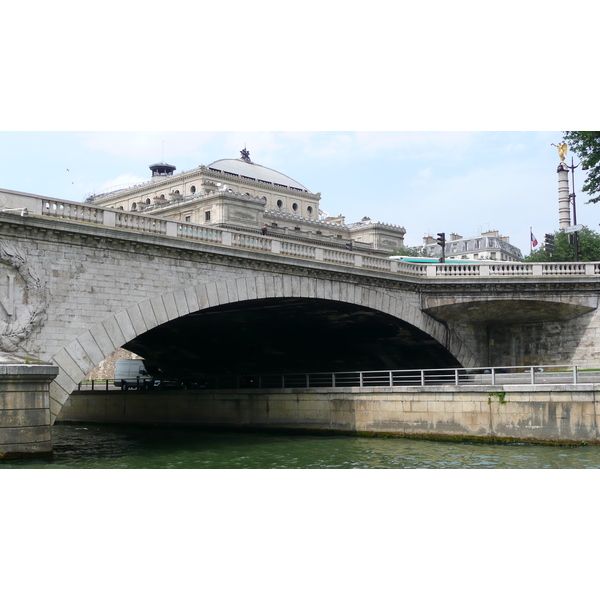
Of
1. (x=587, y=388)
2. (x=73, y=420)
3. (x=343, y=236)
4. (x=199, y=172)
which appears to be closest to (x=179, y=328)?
(x=73, y=420)

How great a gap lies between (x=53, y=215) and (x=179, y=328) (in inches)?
628

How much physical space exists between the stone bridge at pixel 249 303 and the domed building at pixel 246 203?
36.6 metres

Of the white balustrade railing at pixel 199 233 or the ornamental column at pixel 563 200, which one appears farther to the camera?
the ornamental column at pixel 563 200

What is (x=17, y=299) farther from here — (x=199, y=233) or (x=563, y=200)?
(x=563, y=200)

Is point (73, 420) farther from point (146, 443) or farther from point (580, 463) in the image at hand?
point (580, 463)

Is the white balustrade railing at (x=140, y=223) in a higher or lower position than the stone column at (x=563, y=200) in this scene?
lower

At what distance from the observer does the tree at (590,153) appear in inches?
1542

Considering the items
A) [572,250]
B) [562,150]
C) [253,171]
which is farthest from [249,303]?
[253,171]

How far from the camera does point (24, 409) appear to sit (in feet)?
69.3

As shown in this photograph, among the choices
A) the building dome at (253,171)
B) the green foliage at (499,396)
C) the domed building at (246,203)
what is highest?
the building dome at (253,171)

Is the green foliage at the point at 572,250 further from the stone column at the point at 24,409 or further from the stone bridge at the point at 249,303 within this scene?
the stone column at the point at 24,409

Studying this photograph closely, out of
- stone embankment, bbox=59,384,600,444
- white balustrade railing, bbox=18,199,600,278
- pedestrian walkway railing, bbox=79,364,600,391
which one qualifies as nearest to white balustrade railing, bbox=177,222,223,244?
white balustrade railing, bbox=18,199,600,278

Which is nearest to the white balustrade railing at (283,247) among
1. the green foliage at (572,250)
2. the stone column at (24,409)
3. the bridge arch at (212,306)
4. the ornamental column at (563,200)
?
the bridge arch at (212,306)

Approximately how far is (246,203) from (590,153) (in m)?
50.0
